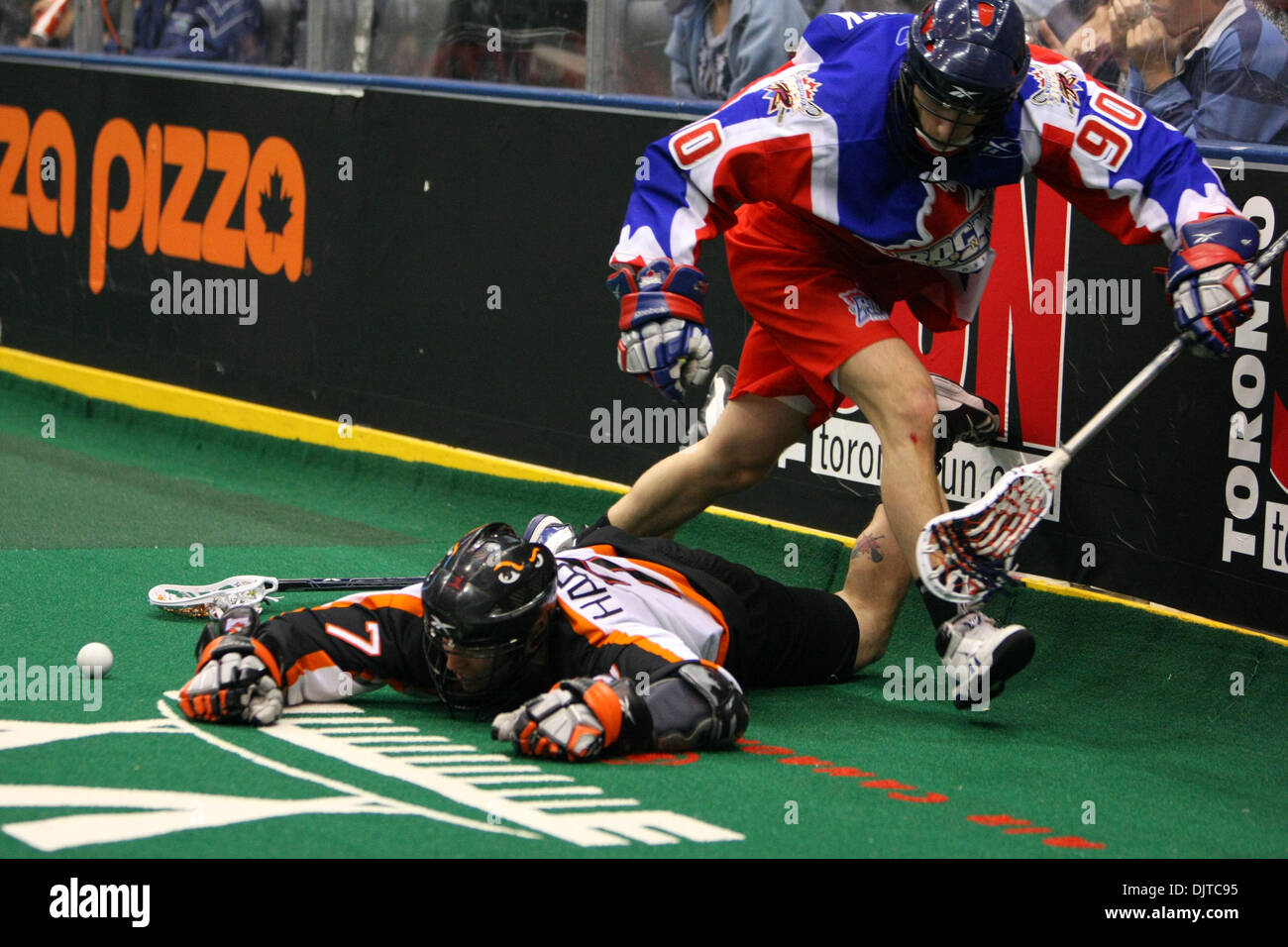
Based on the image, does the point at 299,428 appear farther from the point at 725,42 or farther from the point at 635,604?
the point at 635,604

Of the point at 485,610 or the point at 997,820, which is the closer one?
the point at 997,820

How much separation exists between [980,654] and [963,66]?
1276 millimetres

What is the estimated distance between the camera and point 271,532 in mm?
6258

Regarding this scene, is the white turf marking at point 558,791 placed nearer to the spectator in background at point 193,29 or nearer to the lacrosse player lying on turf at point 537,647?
the lacrosse player lying on turf at point 537,647

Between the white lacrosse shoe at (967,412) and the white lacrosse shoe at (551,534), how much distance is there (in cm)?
106

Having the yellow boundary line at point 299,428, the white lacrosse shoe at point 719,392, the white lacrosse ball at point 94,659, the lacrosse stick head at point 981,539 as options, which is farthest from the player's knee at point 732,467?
the white lacrosse ball at point 94,659

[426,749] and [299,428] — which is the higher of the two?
[299,428]

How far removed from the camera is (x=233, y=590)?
493 centimetres

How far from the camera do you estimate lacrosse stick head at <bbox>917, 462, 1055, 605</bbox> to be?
13.3ft

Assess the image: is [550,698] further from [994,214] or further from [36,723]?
[994,214]

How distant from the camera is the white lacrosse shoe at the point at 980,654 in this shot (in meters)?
4.04

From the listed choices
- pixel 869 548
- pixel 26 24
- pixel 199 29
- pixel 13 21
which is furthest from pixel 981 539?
pixel 13 21

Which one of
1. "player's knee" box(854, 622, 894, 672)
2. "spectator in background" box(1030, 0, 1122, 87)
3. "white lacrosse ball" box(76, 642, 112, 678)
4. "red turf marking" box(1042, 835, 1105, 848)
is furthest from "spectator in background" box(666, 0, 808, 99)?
"red turf marking" box(1042, 835, 1105, 848)

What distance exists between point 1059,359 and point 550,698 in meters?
1.99
